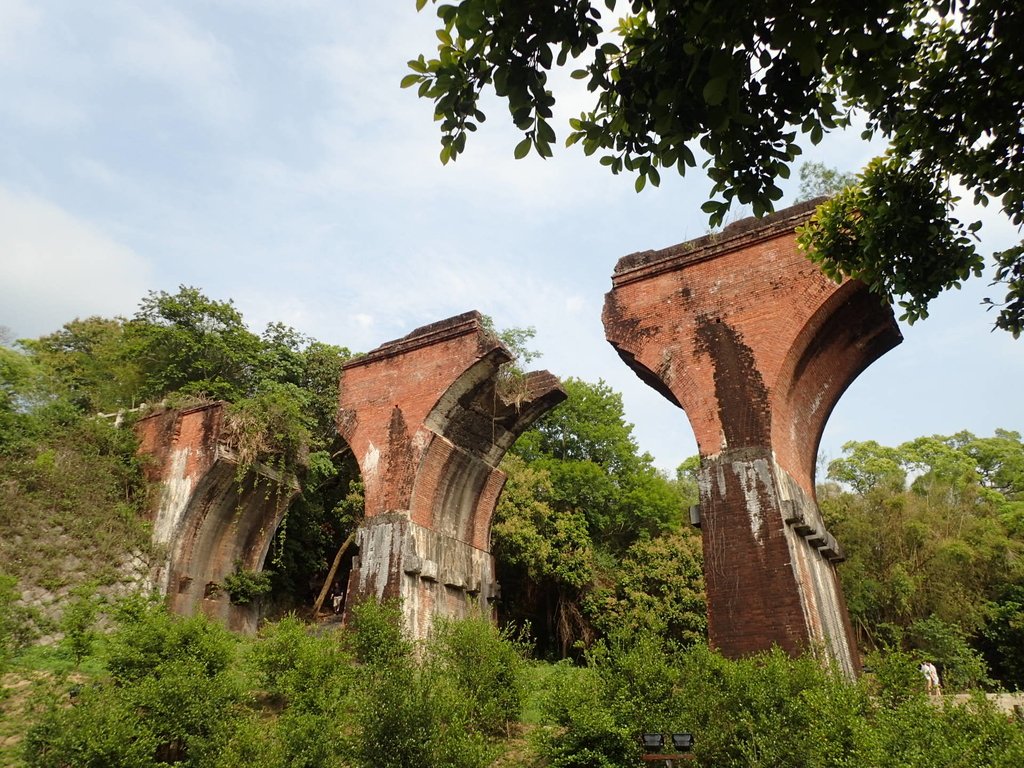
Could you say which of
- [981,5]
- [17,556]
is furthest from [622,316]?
[17,556]

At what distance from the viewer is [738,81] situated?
361 cm

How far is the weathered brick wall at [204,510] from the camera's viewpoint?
14297mm

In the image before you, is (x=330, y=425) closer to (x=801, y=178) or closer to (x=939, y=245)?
(x=801, y=178)

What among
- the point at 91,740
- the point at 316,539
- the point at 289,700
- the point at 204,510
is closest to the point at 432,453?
the point at 289,700

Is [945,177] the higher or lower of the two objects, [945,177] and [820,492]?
the lower

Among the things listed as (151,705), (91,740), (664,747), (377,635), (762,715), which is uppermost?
(377,635)

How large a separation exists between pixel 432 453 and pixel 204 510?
5569 millimetres

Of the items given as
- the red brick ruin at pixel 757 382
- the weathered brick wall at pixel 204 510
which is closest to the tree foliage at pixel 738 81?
the red brick ruin at pixel 757 382

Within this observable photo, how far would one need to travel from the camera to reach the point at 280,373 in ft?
62.2

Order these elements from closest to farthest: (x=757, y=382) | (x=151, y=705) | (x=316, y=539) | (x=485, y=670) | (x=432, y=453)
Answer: (x=151, y=705) → (x=485, y=670) → (x=757, y=382) → (x=432, y=453) → (x=316, y=539)

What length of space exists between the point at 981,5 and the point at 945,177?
1.50 metres

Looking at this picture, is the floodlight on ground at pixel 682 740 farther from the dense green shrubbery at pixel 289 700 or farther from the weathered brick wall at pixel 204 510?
the weathered brick wall at pixel 204 510

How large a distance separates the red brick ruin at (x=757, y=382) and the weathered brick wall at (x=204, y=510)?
8.85 m

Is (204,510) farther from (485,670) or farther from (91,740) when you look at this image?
(485,670)
